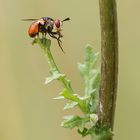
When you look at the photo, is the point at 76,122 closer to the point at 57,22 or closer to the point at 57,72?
the point at 57,72

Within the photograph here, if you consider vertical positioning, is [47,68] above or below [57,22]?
below

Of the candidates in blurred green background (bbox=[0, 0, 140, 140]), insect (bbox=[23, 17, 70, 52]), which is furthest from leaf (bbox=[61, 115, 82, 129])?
blurred green background (bbox=[0, 0, 140, 140])

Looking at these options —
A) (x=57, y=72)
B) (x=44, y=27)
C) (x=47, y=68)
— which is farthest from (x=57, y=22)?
(x=47, y=68)

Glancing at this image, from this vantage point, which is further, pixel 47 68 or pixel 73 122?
pixel 47 68

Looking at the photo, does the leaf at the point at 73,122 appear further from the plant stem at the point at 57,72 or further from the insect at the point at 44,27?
the insect at the point at 44,27

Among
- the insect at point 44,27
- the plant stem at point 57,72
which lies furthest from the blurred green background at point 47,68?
the plant stem at point 57,72

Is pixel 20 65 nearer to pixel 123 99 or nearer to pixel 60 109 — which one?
pixel 60 109
